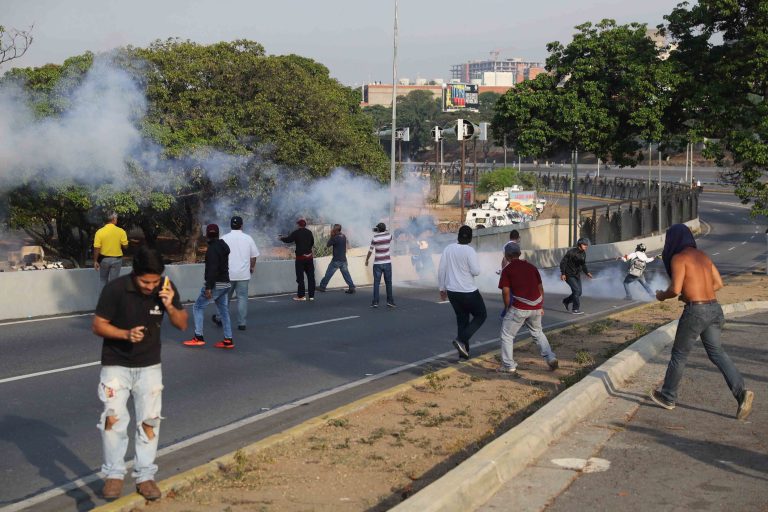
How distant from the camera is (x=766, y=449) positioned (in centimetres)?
821

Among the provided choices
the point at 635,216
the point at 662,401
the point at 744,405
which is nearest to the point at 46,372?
the point at 662,401

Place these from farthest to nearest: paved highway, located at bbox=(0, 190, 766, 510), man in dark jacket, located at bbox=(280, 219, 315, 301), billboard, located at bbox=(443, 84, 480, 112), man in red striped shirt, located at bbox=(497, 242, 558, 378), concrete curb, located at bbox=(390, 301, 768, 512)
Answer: billboard, located at bbox=(443, 84, 480, 112) → man in dark jacket, located at bbox=(280, 219, 315, 301) → man in red striped shirt, located at bbox=(497, 242, 558, 378) → paved highway, located at bbox=(0, 190, 766, 510) → concrete curb, located at bbox=(390, 301, 768, 512)

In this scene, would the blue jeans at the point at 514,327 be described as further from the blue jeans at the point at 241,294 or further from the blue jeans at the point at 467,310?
the blue jeans at the point at 241,294

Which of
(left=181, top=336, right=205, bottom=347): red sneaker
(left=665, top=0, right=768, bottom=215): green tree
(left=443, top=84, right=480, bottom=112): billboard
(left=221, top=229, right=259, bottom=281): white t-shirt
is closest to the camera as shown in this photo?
(left=181, top=336, right=205, bottom=347): red sneaker

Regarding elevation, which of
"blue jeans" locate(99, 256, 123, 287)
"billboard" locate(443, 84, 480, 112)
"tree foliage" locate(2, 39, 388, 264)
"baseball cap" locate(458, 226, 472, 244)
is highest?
"billboard" locate(443, 84, 480, 112)

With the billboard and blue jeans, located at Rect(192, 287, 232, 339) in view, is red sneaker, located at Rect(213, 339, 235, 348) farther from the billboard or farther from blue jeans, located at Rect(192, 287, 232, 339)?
the billboard

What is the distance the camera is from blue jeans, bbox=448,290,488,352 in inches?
514

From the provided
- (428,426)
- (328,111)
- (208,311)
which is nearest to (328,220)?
(328,111)

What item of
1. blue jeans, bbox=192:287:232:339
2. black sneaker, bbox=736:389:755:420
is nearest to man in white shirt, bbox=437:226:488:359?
blue jeans, bbox=192:287:232:339

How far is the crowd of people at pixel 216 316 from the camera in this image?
6566 millimetres

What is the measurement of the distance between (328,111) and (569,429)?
3482 cm

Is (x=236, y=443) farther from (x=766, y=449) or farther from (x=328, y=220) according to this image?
(x=328, y=220)

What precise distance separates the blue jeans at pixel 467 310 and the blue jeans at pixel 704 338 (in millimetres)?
3664

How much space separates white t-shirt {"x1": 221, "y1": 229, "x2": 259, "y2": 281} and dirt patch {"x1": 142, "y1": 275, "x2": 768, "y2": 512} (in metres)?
3.65
